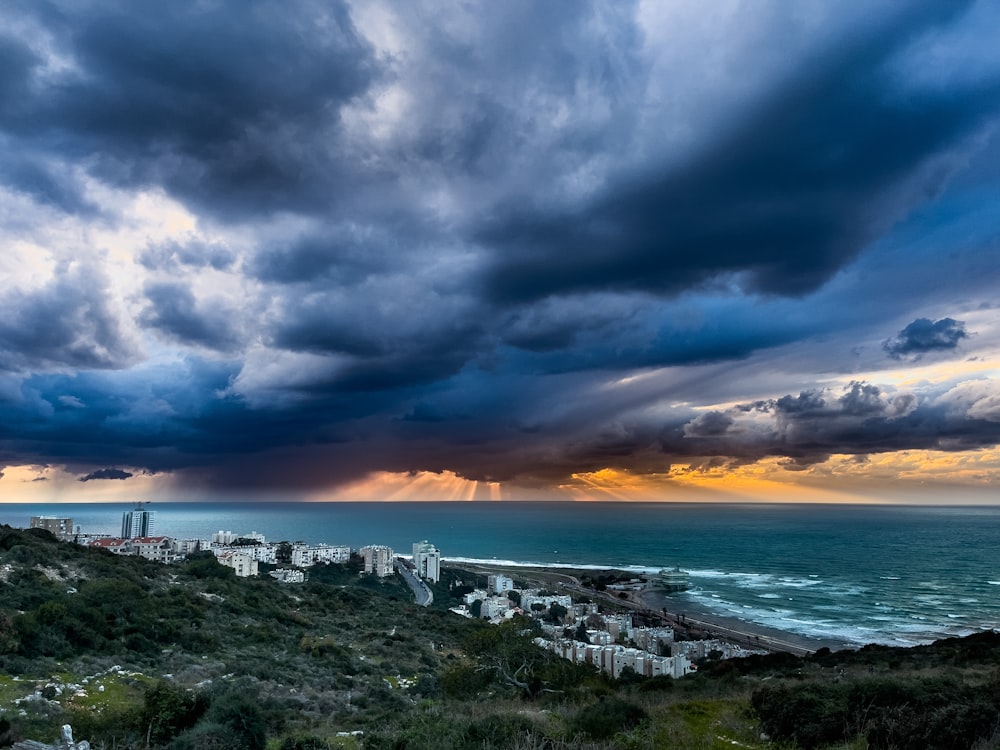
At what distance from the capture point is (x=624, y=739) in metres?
8.11

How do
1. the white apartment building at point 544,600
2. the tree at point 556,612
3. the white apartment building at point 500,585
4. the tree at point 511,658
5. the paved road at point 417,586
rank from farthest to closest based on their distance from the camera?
the white apartment building at point 500,585 < the paved road at point 417,586 < the white apartment building at point 544,600 < the tree at point 556,612 < the tree at point 511,658

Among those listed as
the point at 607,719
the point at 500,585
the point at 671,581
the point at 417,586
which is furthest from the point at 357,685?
the point at 671,581

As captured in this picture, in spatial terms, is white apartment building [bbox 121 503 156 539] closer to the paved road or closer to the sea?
the sea

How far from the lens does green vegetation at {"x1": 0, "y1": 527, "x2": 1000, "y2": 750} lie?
899 centimetres

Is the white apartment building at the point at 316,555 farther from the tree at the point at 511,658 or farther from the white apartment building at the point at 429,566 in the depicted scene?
the tree at the point at 511,658

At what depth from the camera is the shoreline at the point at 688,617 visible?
148 feet

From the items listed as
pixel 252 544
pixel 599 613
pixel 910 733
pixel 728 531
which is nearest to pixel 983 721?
pixel 910 733

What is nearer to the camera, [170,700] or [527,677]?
[170,700]

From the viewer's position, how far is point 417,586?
78.0 m

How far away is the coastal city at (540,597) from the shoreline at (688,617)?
1.61 ft

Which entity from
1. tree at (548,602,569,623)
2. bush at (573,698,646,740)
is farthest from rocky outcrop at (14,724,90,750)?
tree at (548,602,569,623)

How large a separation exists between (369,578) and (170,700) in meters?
69.8

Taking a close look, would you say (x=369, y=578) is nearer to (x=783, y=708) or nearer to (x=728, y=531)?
(x=783, y=708)

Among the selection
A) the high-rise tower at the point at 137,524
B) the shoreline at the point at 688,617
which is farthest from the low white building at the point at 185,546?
the high-rise tower at the point at 137,524
